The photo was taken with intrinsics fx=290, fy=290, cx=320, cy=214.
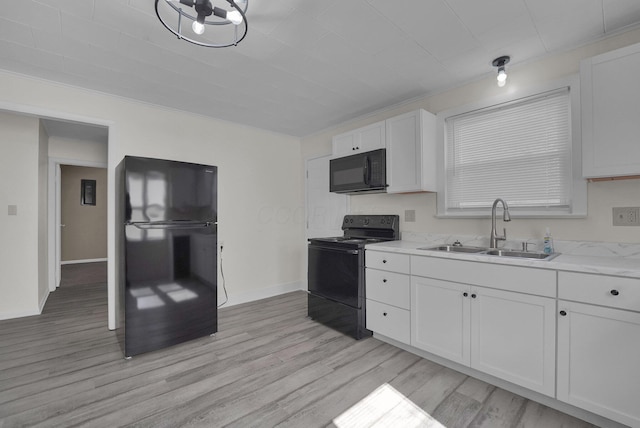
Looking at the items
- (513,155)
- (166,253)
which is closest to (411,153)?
(513,155)

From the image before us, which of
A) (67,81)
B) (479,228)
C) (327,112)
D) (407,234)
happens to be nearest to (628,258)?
(479,228)

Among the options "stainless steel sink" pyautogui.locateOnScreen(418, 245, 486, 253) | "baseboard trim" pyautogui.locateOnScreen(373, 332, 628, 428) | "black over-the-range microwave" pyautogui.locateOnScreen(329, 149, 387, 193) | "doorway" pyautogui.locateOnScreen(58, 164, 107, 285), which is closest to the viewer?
"baseboard trim" pyautogui.locateOnScreen(373, 332, 628, 428)

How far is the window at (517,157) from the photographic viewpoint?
2.12 metres

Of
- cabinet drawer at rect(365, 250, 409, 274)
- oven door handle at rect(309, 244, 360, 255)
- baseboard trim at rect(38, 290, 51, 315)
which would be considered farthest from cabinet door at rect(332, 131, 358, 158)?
baseboard trim at rect(38, 290, 51, 315)

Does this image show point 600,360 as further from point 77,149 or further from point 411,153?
point 77,149

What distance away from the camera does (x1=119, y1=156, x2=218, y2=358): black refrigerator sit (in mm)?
2332

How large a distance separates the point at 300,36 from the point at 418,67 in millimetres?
1046

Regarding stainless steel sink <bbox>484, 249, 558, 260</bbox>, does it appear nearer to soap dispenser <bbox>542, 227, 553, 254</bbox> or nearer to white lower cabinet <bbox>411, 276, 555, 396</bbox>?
soap dispenser <bbox>542, 227, 553, 254</bbox>

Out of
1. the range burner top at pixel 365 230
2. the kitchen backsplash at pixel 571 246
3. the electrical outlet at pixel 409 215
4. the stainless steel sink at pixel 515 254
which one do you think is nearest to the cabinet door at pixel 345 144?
the range burner top at pixel 365 230

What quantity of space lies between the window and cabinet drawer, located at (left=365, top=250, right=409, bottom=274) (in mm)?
704

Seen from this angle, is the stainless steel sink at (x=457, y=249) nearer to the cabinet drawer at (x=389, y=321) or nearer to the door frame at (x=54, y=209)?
the cabinet drawer at (x=389, y=321)

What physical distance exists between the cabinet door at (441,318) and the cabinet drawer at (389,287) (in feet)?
0.25

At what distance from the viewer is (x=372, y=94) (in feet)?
9.66

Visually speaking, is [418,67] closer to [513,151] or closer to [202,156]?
[513,151]
